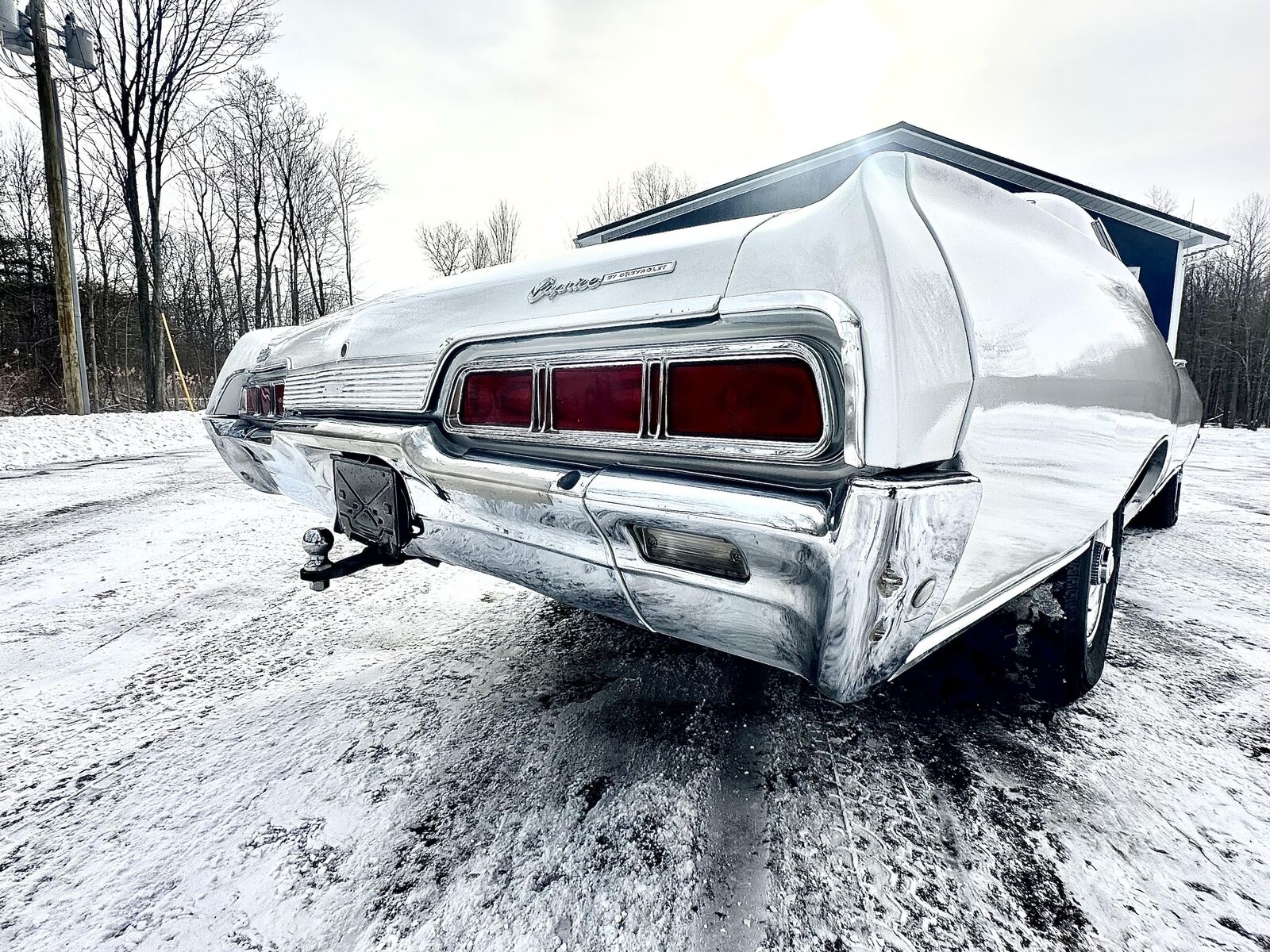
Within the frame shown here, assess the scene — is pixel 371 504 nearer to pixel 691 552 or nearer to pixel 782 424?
pixel 691 552

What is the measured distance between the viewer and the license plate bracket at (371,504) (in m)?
1.79

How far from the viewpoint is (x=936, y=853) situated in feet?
4.44

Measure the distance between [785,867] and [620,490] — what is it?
900mm

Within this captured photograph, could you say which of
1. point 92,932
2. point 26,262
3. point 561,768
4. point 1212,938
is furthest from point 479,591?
point 26,262

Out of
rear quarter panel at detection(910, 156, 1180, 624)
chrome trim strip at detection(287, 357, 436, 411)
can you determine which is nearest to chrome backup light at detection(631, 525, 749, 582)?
rear quarter panel at detection(910, 156, 1180, 624)

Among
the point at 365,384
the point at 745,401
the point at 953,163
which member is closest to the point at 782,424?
the point at 745,401

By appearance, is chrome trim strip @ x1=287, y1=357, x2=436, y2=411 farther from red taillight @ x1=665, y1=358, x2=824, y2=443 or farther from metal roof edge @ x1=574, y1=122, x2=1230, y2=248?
metal roof edge @ x1=574, y1=122, x2=1230, y2=248

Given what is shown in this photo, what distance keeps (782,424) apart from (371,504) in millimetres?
1338

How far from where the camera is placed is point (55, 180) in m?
9.22

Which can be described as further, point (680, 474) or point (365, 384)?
point (365, 384)

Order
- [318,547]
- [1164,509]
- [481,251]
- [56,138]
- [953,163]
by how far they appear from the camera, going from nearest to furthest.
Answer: [318,547] < [1164,509] < [56,138] < [953,163] < [481,251]

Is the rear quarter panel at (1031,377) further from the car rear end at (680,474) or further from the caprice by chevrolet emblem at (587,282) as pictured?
the caprice by chevrolet emblem at (587,282)

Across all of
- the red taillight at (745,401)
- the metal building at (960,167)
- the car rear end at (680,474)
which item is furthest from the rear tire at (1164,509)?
the metal building at (960,167)

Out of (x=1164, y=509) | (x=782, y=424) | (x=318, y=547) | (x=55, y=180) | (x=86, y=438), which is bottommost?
(x=1164, y=509)
